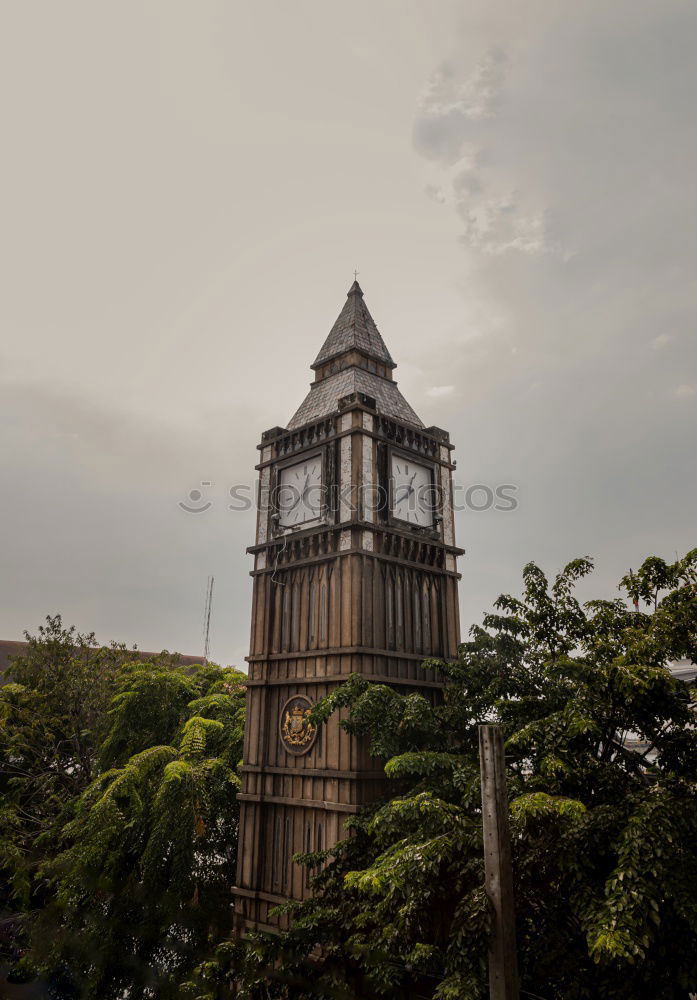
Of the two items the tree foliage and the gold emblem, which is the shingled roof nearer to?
the gold emblem

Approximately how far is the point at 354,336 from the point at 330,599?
26.6 ft

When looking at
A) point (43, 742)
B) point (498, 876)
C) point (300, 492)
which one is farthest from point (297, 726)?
point (43, 742)

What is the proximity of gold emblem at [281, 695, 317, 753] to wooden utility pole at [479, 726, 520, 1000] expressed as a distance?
786cm

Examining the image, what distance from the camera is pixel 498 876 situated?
21.4ft

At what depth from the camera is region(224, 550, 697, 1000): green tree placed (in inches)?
281

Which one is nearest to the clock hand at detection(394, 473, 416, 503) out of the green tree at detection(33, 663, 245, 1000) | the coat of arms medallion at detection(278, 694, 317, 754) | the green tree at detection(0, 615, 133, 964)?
the coat of arms medallion at detection(278, 694, 317, 754)

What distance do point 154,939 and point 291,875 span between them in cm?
304

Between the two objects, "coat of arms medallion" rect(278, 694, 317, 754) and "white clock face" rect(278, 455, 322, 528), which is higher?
"white clock face" rect(278, 455, 322, 528)

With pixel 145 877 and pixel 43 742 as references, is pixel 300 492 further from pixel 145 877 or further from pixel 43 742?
pixel 43 742

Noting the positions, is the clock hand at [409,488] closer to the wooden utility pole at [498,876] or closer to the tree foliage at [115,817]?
the tree foliage at [115,817]

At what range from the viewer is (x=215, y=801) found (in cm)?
1631

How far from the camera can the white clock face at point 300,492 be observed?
52.0 feet

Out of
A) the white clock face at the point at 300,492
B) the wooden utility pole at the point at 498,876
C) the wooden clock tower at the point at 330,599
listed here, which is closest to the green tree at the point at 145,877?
the wooden clock tower at the point at 330,599

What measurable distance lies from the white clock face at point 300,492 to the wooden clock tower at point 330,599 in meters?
0.04
